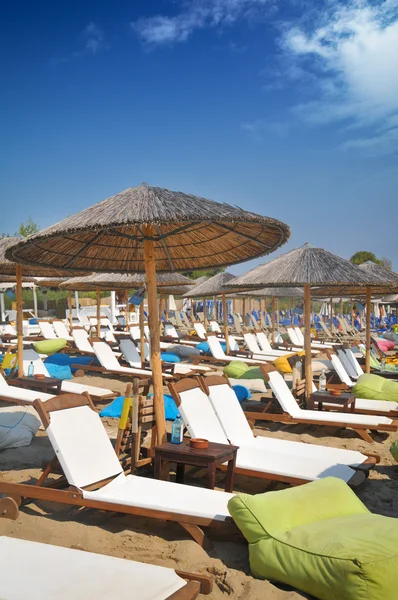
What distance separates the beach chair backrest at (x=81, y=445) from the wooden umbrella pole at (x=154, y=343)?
0.53 m

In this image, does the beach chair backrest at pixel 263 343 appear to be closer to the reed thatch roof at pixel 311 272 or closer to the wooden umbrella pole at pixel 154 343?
the reed thatch roof at pixel 311 272

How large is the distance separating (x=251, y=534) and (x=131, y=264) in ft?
13.3

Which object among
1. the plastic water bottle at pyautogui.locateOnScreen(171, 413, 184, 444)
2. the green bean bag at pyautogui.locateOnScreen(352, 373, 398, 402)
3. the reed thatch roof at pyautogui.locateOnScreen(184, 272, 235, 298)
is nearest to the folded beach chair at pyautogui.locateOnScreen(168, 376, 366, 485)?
the plastic water bottle at pyautogui.locateOnScreen(171, 413, 184, 444)

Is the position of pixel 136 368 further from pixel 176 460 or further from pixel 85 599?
pixel 85 599

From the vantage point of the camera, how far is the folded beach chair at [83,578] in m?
2.38

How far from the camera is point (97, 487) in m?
3.76

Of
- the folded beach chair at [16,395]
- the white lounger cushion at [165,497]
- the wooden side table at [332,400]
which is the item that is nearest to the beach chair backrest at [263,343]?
the wooden side table at [332,400]

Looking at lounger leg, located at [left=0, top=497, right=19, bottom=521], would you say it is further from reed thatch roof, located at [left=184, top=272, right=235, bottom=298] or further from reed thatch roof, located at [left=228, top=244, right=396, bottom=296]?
reed thatch roof, located at [left=184, top=272, right=235, bottom=298]

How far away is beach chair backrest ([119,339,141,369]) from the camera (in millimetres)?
10211

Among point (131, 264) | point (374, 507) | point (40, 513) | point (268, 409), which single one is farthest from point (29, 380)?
point (374, 507)

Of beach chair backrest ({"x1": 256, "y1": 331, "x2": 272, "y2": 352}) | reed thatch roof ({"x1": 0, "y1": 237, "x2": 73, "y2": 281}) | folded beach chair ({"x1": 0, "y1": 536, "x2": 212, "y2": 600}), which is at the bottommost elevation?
folded beach chair ({"x1": 0, "y1": 536, "x2": 212, "y2": 600})

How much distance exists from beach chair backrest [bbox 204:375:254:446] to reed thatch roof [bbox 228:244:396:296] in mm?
2737

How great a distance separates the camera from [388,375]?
993 cm

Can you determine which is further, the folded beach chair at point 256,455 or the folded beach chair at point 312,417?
the folded beach chair at point 312,417
